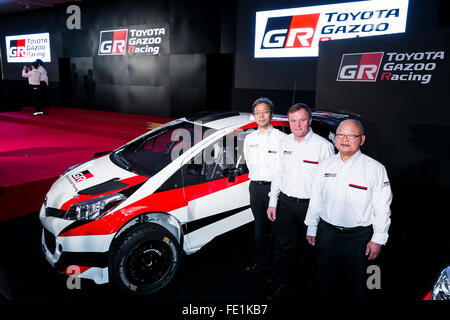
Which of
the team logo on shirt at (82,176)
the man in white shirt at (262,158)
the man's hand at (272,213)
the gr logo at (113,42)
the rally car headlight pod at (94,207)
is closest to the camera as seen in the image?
the rally car headlight pod at (94,207)

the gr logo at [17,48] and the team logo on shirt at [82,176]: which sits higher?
the gr logo at [17,48]

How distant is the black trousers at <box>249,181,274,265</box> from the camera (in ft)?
10.6

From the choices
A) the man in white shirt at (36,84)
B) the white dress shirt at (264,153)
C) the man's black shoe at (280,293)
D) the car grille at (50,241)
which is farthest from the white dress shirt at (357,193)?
the man in white shirt at (36,84)

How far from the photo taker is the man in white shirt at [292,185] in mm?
2812

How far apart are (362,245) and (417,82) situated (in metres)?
3.00

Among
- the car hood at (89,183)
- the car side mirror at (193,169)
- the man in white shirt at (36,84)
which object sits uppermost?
the man in white shirt at (36,84)

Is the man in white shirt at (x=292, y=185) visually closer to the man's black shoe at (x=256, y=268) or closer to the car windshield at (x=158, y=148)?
the man's black shoe at (x=256, y=268)

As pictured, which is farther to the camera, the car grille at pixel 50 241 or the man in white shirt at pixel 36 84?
the man in white shirt at pixel 36 84

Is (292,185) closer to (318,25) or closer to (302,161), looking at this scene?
(302,161)

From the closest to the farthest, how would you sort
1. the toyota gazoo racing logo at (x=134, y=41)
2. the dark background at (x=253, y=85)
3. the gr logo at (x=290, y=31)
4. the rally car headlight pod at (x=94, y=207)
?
the rally car headlight pod at (x=94, y=207) → the dark background at (x=253, y=85) → the gr logo at (x=290, y=31) → the toyota gazoo racing logo at (x=134, y=41)

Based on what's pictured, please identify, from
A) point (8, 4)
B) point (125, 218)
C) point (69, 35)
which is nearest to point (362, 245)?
point (125, 218)

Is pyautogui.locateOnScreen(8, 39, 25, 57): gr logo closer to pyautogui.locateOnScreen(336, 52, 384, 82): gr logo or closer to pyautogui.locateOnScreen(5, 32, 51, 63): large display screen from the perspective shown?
pyautogui.locateOnScreen(5, 32, 51, 63): large display screen

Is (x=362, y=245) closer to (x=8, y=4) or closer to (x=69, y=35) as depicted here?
(x=69, y=35)

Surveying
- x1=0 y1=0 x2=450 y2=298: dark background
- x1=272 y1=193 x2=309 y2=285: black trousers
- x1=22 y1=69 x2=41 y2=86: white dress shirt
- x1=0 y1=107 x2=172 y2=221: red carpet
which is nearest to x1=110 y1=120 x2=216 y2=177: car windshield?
x1=272 y1=193 x2=309 y2=285: black trousers
